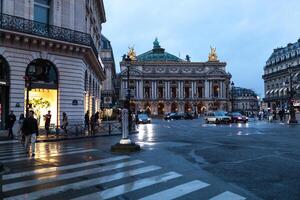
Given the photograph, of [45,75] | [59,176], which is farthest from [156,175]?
[45,75]

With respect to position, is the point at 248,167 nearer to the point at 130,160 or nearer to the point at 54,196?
the point at 130,160

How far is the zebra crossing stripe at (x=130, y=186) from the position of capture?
834cm

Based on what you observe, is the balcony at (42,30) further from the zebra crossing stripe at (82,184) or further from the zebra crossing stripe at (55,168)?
the zebra crossing stripe at (82,184)

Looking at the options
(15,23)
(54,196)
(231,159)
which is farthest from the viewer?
(15,23)

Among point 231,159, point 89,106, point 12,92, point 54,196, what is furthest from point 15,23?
point 54,196

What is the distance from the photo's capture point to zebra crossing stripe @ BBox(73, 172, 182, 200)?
8.34 meters

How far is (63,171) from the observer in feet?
38.1

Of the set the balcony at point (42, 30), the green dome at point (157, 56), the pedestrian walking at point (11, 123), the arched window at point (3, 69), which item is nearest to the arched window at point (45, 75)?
the arched window at point (3, 69)

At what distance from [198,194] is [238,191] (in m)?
0.92

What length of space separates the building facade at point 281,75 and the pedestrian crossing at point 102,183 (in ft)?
350

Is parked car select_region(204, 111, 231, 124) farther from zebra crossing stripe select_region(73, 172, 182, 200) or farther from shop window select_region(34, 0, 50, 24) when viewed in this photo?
zebra crossing stripe select_region(73, 172, 182, 200)

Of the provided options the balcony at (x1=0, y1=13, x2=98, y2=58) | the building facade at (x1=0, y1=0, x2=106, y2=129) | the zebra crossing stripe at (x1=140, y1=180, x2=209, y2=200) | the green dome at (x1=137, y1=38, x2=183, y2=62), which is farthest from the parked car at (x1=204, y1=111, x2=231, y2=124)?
the green dome at (x1=137, y1=38, x2=183, y2=62)

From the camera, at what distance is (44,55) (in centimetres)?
2869

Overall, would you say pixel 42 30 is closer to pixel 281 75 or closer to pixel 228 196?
pixel 228 196
